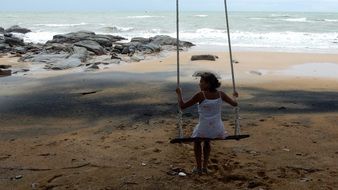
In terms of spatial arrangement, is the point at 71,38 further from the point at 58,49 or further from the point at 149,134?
the point at 149,134

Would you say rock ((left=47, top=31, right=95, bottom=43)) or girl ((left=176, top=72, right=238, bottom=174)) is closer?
girl ((left=176, top=72, right=238, bottom=174))

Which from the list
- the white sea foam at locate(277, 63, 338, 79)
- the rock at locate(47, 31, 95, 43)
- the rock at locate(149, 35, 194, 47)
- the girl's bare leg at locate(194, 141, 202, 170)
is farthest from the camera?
the rock at locate(47, 31, 95, 43)

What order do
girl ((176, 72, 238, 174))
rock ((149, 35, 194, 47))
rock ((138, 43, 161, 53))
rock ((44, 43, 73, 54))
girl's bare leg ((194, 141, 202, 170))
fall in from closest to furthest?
girl ((176, 72, 238, 174))
girl's bare leg ((194, 141, 202, 170))
rock ((44, 43, 73, 54))
rock ((138, 43, 161, 53))
rock ((149, 35, 194, 47))

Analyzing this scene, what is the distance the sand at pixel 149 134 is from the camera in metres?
5.49

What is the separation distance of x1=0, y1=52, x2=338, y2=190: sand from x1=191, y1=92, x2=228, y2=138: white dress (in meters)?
0.53

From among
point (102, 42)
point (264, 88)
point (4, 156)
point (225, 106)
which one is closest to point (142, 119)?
point (225, 106)

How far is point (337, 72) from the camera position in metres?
15.8

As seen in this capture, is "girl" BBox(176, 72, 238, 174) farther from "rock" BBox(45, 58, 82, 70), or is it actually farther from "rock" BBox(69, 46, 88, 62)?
"rock" BBox(69, 46, 88, 62)

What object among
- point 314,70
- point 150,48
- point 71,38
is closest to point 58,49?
point 150,48

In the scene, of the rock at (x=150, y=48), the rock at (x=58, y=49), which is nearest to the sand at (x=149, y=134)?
the rock at (x=58, y=49)

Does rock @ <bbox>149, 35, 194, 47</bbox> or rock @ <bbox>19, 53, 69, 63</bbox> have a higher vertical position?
rock @ <bbox>19, 53, 69, 63</bbox>

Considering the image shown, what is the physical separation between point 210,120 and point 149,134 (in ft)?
8.30

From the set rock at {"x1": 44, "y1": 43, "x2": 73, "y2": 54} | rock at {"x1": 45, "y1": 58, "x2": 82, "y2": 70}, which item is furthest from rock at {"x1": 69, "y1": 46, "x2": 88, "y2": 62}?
rock at {"x1": 45, "y1": 58, "x2": 82, "y2": 70}

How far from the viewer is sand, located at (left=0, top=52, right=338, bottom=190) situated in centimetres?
549
